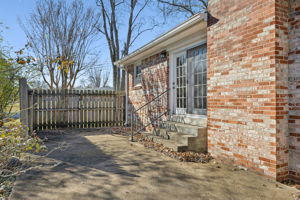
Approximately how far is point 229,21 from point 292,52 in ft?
4.37

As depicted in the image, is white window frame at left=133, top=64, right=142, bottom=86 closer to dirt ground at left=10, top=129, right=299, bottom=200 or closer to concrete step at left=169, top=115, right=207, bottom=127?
concrete step at left=169, top=115, right=207, bottom=127

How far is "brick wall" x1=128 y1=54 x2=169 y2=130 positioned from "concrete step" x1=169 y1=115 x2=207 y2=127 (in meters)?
0.77

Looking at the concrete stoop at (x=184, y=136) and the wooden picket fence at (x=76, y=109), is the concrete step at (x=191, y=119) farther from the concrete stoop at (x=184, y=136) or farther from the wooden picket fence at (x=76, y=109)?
the wooden picket fence at (x=76, y=109)

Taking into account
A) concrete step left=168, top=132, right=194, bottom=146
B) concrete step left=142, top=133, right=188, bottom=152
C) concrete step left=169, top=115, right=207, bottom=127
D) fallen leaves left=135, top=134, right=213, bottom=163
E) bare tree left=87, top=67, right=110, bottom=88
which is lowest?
fallen leaves left=135, top=134, right=213, bottom=163

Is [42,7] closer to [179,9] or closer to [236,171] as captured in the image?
[179,9]

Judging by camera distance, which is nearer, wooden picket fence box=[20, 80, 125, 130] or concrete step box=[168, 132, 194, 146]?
concrete step box=[168, 132, 194, 146]

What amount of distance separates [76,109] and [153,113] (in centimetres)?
411

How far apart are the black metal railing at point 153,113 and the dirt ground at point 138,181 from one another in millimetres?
1945

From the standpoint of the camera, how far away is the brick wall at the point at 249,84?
11.3ft

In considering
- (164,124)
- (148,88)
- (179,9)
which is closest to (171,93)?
(164,124)

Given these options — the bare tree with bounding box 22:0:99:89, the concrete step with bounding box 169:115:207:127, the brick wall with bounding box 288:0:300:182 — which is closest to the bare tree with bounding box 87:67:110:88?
the bare tree with bounding box 22:0:99:89

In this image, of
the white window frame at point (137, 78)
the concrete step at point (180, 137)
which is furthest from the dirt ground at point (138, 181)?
the white window frame at point (137, 78)

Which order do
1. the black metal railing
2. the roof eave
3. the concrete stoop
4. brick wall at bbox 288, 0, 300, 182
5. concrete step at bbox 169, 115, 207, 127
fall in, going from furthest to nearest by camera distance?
1. the black metal railing
2. concrete step at bbox 169, 115, 207, 127
3. the concrete stoop
4. the roof eave
5. brick wall at bbox 288, 0, 300, 182

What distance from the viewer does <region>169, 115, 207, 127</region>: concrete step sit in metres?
5.30
